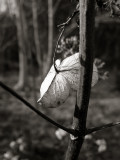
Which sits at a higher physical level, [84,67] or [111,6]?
[111,6]

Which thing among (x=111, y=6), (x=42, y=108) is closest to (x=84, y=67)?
(x=111, y=6)

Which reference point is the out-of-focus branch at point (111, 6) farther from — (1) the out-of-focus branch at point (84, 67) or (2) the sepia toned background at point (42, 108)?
(2) the sepia toned background at point (42, 108)

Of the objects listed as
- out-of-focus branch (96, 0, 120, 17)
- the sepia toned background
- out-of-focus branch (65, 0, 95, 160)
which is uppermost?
out-of-focus branch (96, 0, 120, 17)

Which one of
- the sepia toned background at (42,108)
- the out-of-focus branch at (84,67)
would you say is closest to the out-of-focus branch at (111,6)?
the out-of-focus branch at (84,67)

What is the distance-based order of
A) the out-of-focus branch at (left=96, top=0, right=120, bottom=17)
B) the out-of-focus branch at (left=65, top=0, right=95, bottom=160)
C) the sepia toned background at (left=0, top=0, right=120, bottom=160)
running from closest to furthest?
the out-of-focus branch at (left=65, top=0, right=95, bottom=160), the out-of-focus branch at (left=96, top=0, right=120, bottom=17), the sepia toned background at (left=0, top=0, right=120, bottom=160)

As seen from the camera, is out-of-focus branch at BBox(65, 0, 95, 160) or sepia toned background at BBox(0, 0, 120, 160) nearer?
out-of-focus branch at BBox(65, 0, 95, 160)

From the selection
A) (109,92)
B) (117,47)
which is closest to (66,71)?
(109,92)

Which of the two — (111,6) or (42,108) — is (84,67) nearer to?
(111,6)

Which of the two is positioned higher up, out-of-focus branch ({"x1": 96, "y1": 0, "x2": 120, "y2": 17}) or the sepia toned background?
out-of-focus branch ({"x1": 96, "y1": 0, "x2": 120, "y2": 17})

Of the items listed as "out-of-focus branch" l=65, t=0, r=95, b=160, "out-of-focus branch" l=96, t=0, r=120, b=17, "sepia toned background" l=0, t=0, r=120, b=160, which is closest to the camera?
"out-of-focus branch" l=65, t=0, r=95, b=160

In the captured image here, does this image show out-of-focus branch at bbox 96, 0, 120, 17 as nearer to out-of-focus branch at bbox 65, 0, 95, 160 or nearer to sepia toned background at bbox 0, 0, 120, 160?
out-of-focus branch at bbox 65, 0, 95, 160

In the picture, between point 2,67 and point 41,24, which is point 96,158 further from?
point 2,67

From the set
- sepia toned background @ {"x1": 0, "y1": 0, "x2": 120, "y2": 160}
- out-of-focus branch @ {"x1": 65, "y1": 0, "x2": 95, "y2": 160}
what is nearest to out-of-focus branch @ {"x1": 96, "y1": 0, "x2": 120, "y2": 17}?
out-of-focus branch @ {"x1": 65, "y1": 0, "x2": 95, "y2": 160}
